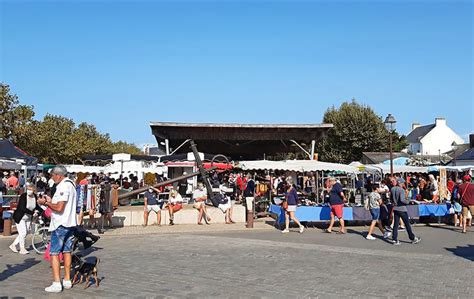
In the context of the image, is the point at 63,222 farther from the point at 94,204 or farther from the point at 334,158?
the point at 334,158

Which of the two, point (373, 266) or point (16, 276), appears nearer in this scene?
point (16, 276)

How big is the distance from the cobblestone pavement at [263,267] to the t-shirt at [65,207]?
100 centimetres

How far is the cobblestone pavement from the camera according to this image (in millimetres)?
7254

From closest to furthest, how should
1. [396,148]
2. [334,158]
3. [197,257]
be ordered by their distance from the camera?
[197,257] → [334,158] → [396,148]

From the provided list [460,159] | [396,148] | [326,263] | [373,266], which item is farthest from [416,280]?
[396,148]

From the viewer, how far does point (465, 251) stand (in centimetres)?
1111

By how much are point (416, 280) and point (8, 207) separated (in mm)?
12193

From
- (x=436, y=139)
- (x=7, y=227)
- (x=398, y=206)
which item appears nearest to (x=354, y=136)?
(x=436, y=139)

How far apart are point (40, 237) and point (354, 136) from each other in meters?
43.5

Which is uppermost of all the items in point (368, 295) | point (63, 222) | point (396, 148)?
point (396, 148)

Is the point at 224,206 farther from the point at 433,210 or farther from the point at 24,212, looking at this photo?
the point at 24,212

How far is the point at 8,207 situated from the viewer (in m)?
15.1

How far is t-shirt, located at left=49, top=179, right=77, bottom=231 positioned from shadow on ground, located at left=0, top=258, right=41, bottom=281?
74.6 inches

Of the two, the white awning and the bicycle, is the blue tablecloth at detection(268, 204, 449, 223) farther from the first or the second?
the white awning
